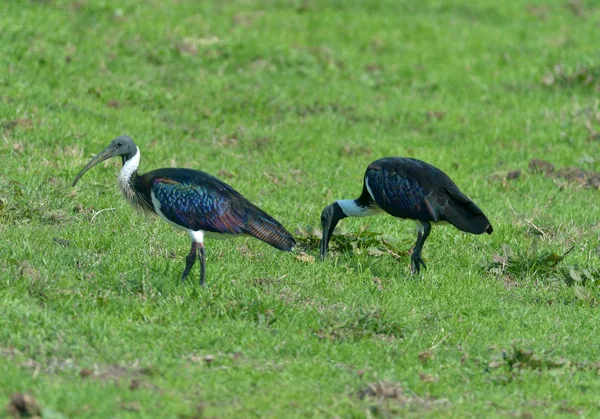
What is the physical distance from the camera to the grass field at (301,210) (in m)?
6.27

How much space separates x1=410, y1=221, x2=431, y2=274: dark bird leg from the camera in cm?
858

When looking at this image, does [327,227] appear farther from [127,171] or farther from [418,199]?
[127,171]

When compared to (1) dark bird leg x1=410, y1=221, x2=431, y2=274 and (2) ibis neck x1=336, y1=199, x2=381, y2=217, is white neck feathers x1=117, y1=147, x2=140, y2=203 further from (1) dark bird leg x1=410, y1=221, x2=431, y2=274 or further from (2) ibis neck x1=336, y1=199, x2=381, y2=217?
(1) dark bird leg x1=410, y1=221, x2=431, y2=274

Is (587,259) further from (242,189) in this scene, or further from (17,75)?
(17,75)

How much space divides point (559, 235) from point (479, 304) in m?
2.22

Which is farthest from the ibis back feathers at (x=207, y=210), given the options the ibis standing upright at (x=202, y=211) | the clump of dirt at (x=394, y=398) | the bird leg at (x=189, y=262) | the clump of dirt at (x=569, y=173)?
the clump of dirt at (x=569, y=173)

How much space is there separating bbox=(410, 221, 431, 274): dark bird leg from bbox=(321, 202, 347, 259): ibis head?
80 centimetres

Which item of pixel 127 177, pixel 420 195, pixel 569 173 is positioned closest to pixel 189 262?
pixel 127 177

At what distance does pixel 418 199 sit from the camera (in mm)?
8609

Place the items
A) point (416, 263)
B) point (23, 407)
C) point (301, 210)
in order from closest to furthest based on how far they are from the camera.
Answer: point (23, 407)
point (416, 263)
point (301, 210)

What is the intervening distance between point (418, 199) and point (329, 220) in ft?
3.15

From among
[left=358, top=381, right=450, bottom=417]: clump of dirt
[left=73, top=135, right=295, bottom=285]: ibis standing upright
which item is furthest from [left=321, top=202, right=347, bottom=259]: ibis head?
[left=358, top=381, right=450, bottom=417]: clump of dirt

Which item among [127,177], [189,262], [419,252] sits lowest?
→ [419,252]

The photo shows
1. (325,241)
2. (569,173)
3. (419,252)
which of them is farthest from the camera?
(569,173)
